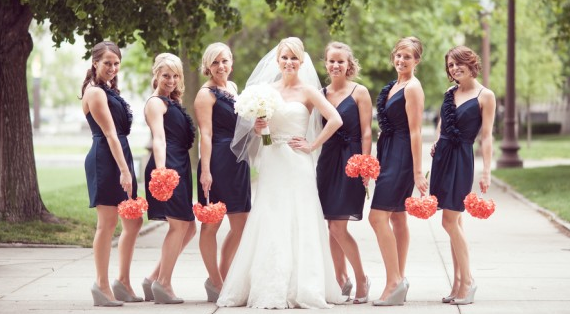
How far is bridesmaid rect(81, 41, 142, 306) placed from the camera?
27.4 ft

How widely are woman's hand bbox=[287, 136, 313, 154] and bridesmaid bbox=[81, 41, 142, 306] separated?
131 cm

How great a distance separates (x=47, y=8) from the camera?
1314 cm

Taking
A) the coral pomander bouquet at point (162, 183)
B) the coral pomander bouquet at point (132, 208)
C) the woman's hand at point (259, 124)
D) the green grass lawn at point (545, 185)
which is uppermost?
the woman's hand at point (259, 124)

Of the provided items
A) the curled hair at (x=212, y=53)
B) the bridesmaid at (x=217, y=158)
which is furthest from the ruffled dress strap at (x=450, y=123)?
the curled hair at (x=212, y=53)

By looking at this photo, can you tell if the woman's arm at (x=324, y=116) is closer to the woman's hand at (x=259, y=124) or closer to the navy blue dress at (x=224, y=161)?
the woman's hand at (x=259, y=124)

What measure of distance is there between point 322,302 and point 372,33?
2706 cm

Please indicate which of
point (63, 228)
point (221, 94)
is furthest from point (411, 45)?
point (63, 228)

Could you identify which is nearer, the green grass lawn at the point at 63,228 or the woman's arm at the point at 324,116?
the woman's arm at the point at 324,116

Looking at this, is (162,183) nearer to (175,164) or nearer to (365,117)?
(175,164)

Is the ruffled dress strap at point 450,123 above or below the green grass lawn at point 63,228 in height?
above

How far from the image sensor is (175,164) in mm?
8594

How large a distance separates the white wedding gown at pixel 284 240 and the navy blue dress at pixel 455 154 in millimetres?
1001

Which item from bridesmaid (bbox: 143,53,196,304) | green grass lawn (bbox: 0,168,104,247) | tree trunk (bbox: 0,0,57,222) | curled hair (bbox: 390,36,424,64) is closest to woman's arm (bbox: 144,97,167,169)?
bridesmaid (bbox: 143,53,196,304)

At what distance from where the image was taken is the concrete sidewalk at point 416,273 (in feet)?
27.6
